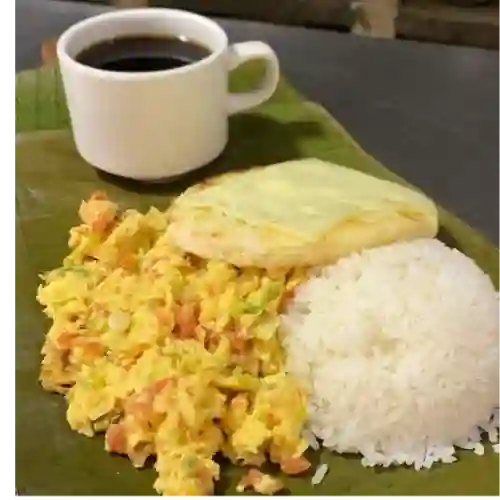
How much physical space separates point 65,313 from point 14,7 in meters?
0.83

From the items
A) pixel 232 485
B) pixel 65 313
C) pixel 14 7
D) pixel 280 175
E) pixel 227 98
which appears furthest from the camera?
pixel 14 7

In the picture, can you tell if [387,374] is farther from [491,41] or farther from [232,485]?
[491,41]

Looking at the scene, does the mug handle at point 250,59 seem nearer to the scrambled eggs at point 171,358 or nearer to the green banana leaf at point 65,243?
the green banana leaf at point 65,243

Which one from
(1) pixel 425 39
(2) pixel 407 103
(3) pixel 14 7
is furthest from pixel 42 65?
(1) pixel 425 39

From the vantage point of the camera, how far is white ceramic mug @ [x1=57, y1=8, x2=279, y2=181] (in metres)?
0.96

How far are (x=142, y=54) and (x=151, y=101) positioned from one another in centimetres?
11

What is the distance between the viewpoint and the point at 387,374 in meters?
0.76

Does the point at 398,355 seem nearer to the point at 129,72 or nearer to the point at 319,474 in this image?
the point at 319,474

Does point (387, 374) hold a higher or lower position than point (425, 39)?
higher

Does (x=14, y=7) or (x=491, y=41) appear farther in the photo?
(x=491, y=41)

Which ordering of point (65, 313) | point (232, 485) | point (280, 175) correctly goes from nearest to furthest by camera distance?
point (232, 485) → point (65, 313) → point (280, 175)

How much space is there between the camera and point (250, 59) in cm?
107

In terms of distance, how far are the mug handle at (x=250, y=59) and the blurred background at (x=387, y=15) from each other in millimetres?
956

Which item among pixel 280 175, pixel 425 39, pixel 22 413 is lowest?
pixel 425 39
